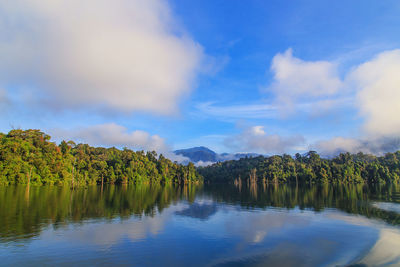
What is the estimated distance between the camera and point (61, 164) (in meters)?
86.2

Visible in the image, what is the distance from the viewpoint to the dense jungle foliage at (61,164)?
71081 millimetres

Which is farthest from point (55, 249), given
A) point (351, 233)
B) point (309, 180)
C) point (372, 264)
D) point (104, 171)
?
point (309, 180)

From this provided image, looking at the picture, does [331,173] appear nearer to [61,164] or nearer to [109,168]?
[109,168]

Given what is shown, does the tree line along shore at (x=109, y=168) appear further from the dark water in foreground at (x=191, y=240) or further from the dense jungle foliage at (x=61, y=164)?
the dark water in foreground at (x=191, y=240)

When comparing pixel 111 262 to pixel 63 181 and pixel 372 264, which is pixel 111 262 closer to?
pixel 372 264

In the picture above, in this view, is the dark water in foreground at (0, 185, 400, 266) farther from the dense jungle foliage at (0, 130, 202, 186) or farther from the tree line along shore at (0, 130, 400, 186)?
the tree line along shore at (0, 130, 400, 186)

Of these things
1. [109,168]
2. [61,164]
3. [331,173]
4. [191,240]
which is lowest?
[191,240]

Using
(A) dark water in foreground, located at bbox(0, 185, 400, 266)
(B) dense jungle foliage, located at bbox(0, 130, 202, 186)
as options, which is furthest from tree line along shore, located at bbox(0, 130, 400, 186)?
(A) dark water in foreground, located at bbox(0, 185, 400, 266)

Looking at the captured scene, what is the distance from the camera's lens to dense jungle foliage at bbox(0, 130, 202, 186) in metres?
71.1

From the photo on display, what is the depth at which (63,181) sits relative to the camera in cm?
8669

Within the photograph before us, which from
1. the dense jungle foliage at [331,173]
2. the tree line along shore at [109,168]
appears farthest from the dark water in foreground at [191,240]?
the dense jungle foliage at [331,173]

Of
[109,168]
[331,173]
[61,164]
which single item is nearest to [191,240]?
[61,164]

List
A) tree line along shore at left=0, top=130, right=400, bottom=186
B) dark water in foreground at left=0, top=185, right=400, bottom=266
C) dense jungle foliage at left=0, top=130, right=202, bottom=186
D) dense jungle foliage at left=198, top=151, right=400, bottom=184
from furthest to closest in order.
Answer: dense jungle foliage at left=198, top=151, right=400, bottom=184
tree line along shore at left=0, top=130, right=400, bottom=186
dense jungle foliage at left=0, top=130, right=202, bottom=186
dark water in foreground at left=0, top=185, right=400, bottom=266

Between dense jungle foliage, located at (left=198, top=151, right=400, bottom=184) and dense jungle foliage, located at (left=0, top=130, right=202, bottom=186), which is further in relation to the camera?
dense jungle foliage, located at (left=198, top=151, right=400, bottom=184)
